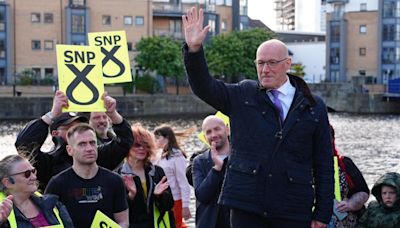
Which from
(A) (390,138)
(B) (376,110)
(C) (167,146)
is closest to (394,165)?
(A) (390,138)

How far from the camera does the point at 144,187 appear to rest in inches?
278

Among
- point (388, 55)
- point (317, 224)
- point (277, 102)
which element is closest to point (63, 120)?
point (277, 102)

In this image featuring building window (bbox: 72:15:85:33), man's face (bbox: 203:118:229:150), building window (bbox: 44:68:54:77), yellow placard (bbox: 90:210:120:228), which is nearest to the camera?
yellow placard (bbox: 90:210:120:228)

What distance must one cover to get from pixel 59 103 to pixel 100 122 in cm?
95

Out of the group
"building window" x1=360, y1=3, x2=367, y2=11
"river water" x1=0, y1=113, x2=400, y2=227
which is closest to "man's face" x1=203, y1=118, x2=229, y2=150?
"river water" x1=0, y1=113, x2=400, y2=227

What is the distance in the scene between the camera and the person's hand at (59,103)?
21.5 ft

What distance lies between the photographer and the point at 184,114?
218ft

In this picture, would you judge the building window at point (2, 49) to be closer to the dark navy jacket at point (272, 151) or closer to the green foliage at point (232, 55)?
the green foliage at point (232, 55)

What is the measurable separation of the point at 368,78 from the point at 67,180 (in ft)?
272

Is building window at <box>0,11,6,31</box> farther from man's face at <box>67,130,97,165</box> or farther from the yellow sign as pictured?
man's face at <box>67,130,97,165</box>

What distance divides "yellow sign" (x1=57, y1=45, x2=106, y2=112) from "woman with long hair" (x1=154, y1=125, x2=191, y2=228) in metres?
2.14

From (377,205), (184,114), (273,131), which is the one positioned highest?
(273,131)

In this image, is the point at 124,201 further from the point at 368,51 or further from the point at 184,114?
the point at 368,51

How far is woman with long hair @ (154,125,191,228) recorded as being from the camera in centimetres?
893
